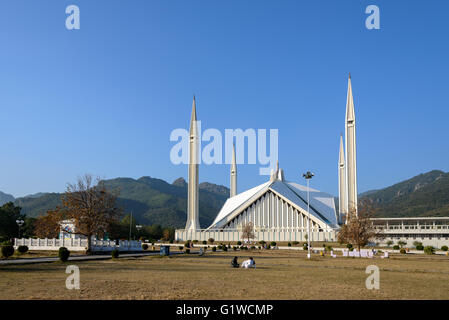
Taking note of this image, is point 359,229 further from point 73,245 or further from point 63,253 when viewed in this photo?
point 73,245

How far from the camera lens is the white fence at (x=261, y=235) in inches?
2589

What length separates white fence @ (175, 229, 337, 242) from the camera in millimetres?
65750

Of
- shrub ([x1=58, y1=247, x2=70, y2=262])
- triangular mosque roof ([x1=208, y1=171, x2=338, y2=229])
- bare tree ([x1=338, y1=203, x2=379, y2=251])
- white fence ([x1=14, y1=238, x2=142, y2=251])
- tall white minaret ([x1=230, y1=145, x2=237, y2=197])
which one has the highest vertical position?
tall white minaret ([x1=230, y1=145, x2=237, y2=197])

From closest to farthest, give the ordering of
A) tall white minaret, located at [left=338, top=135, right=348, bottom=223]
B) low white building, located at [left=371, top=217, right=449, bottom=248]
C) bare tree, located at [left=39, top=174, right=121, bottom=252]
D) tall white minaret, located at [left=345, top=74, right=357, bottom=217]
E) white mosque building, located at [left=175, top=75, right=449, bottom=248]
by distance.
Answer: bare tree, located at [left=39, top=174, right=121, bottom=252] → low white building, located at [left=371, top=217, right=449, bottom=248] → tall white minaret, located at [left=345, top=74, right=357, bottom=217] → white mosque building, located at [left=175, top=75, right=449, bottom=248] → tall white minaret, located at [left=338, top=135, right=348, bottom=223]

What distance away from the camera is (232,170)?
317ft

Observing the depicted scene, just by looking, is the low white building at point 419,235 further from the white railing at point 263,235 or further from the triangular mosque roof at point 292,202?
the triangular mosque roof at point 292,202

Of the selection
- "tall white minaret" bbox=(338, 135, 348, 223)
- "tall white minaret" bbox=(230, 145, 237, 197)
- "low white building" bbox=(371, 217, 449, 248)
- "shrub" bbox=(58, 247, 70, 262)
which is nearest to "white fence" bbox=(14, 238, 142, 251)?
"shrub" bbox=(58, 247, 70, 262)

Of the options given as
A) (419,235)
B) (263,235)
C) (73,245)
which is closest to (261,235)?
(263,235)

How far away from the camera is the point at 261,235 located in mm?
70188

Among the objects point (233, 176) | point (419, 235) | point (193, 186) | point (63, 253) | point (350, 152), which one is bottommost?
point (419, 235)

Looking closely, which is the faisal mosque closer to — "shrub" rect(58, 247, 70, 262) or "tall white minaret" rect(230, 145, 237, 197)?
"tall white minaret" rect(230, 145, 237, 197)

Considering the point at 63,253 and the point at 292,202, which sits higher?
the point at 292,202
